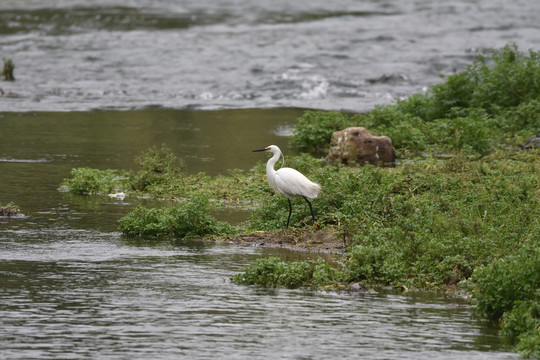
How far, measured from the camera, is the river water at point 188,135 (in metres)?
8.59

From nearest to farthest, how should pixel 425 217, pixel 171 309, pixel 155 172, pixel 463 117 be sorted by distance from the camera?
pixel 171 309 → pixel 425 217 → pixel 155 172 → pixel 463 117

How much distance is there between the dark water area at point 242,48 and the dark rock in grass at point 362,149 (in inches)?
409

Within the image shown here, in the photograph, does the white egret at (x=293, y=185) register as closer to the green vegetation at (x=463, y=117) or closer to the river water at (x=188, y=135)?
the river water at (x=188, y=135)

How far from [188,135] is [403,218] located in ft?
42.4

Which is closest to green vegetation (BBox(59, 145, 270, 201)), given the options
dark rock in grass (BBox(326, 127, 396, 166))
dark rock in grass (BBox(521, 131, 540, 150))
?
dark rock in grass (BBox(326, 127, 396, 166))

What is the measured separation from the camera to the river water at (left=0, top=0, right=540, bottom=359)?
859cm

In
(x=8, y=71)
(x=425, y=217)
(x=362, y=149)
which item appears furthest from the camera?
(x=8, y=71)

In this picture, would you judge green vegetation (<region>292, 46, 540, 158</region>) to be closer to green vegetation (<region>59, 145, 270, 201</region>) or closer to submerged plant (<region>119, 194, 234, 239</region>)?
green vegetation (<region>59, 145, 270, 201</region>)

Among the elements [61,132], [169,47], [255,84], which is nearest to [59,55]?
[169,47]

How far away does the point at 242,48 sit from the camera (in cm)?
4256

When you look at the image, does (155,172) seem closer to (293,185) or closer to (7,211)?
(7,211)

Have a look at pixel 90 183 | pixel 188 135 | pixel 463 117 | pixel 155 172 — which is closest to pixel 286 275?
pixel 90 183

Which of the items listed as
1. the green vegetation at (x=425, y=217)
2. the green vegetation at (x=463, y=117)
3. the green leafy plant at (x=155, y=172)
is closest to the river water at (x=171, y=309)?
the green vegetation at (x=425, y=217)

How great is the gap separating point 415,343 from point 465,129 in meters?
12.6
